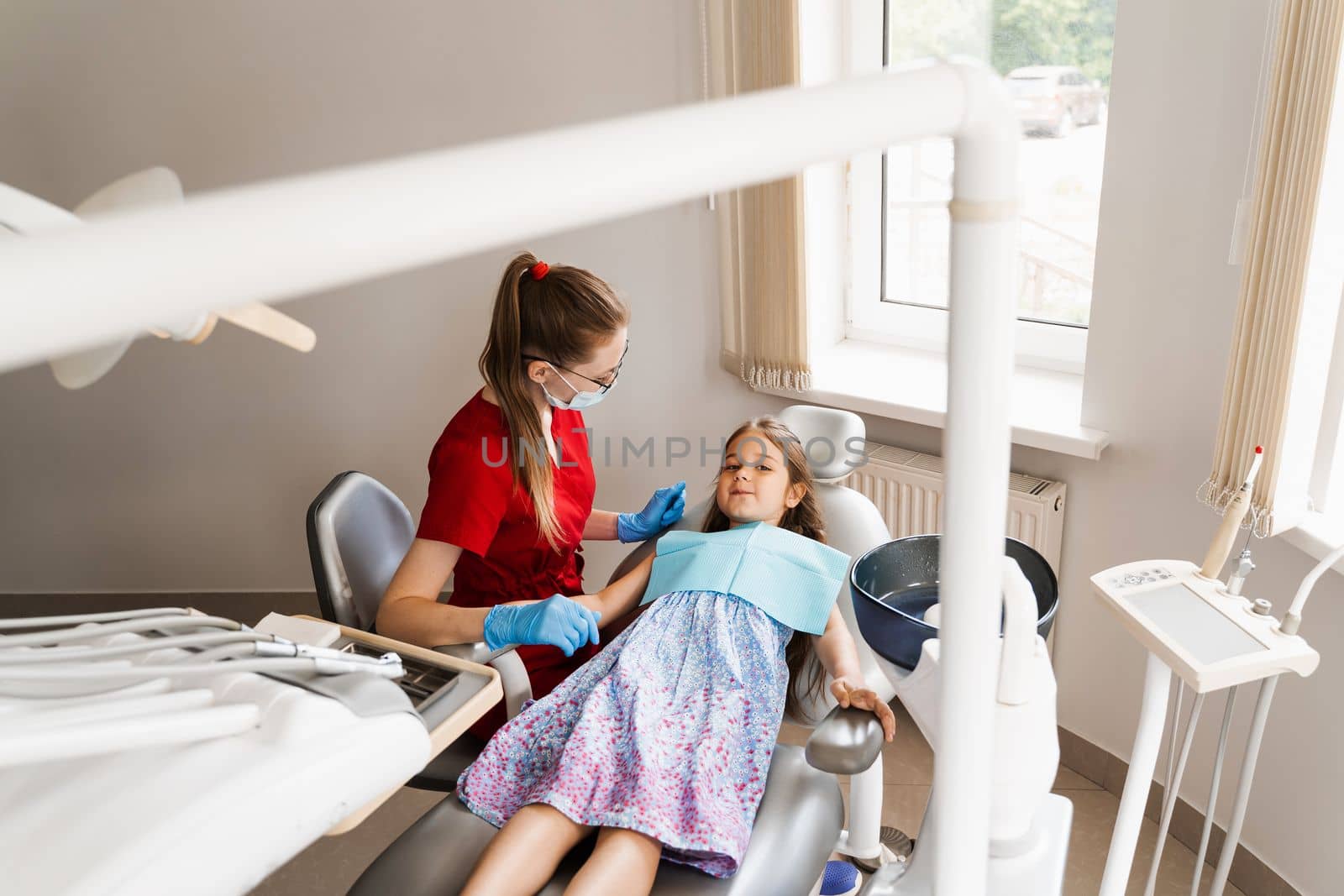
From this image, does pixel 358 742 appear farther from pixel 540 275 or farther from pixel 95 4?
pixel 95 4

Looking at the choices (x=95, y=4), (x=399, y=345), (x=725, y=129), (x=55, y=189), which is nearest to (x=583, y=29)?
(x=399, y=345)

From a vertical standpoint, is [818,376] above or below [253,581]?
above

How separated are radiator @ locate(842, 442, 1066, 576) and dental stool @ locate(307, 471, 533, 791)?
946 mm

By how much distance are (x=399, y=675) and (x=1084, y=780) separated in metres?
1.85

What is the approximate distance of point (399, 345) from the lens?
297 centimetres

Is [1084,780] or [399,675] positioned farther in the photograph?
[1084,780]

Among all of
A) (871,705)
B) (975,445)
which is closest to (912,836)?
(871,705)

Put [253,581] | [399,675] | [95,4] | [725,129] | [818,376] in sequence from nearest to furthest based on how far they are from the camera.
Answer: [725,129]
[399,675]
[818,376]
[95,4]
[253,581]

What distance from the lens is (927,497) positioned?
2.33 meters

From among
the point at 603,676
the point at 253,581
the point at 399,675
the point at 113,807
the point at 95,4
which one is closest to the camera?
the point at 113,807

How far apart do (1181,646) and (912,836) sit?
51.8 inches

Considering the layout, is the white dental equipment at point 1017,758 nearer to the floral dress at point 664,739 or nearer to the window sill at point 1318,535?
the floral dress at point 664,739

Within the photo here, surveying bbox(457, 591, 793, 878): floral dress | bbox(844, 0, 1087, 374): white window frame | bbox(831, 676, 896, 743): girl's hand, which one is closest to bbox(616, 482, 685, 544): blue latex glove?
bbox(457, 591, 793, 878): floral dress

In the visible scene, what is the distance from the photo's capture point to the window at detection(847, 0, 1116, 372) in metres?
2.24
